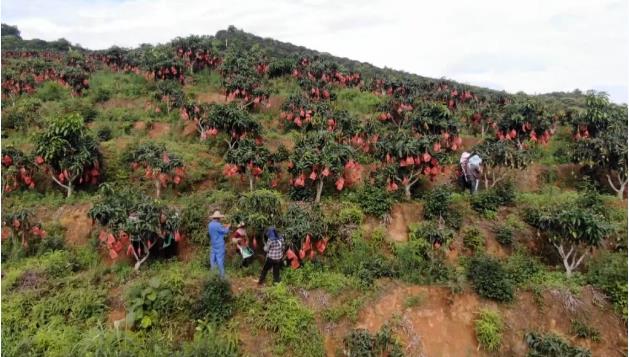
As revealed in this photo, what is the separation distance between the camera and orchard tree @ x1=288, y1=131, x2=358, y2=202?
12.7 metres

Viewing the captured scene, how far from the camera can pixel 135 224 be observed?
1045cm

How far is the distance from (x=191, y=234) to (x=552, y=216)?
29.2 feet

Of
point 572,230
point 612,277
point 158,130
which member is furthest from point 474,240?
point 158,130

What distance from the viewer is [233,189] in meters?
14.4

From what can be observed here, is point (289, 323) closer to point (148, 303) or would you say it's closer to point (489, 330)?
point (148, 303)

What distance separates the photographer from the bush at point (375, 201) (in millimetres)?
12719

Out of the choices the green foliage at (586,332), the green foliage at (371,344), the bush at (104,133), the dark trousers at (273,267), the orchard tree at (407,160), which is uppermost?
the orchard tree at (407,160)

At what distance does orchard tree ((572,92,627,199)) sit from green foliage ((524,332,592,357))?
25.1ft

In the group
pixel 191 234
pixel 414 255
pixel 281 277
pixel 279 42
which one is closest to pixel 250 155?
pixel 191 234

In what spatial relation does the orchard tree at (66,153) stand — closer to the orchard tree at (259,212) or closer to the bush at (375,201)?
the orchard tree at (259,212)

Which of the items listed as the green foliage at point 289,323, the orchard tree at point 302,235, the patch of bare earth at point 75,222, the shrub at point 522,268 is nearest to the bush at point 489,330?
the shrub at point 522,268

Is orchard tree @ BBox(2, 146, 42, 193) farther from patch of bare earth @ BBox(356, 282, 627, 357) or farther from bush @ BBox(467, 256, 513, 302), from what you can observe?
bush @ BBox(467, 256, 513, 302)

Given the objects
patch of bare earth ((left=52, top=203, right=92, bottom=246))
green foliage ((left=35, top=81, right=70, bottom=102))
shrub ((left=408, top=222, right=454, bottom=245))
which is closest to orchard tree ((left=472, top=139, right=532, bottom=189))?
shrub ((left=408, top=222, right=454, bottom=245))

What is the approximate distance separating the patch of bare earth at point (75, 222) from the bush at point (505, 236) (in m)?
11.0
